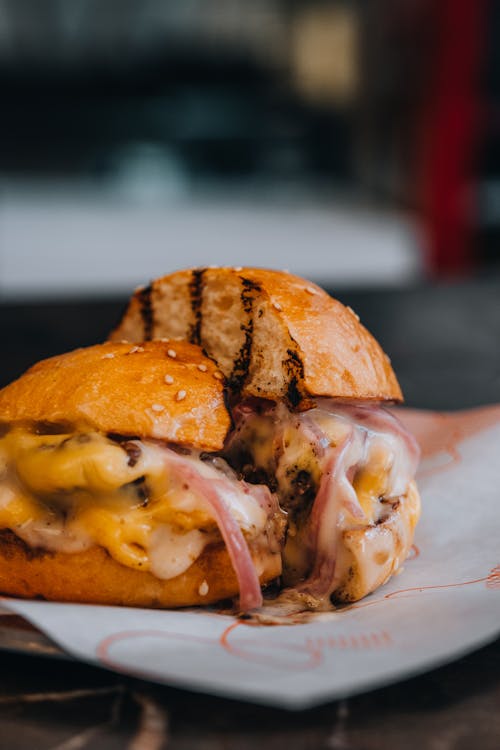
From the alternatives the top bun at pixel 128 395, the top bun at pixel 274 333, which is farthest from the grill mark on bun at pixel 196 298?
the top bun at pixel 128 395

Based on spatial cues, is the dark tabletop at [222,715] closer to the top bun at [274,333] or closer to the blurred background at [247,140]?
the top bun at [274,333]

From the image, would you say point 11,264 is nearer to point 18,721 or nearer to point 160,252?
point 160,252

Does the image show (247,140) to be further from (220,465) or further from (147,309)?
(220,465)

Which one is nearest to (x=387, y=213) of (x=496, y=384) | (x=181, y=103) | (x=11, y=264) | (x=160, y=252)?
(x=160, y=252)

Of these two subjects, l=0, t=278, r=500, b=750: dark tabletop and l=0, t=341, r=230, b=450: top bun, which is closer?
l=0, t=278, r=500, b=750: dark tabletop

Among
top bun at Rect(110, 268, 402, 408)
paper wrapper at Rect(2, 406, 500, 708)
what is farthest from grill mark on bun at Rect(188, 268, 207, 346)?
paper wrapper at Rect(2, 406, 500, 708)

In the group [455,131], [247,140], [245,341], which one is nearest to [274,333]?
[245,341]

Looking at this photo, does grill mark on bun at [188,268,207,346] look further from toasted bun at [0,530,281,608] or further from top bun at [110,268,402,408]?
toasted bun at [0,530,281,608]
